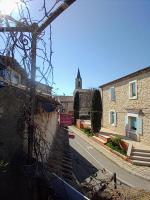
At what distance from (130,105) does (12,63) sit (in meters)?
22.3

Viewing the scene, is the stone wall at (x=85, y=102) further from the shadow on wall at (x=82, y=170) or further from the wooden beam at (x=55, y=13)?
the wooden beam at (x=55, y=13)

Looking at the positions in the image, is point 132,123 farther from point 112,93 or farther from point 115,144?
point 112,93

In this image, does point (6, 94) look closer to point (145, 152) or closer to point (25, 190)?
point (25, 190)

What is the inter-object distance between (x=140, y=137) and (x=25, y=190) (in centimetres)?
1969

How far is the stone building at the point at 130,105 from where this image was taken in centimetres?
2203

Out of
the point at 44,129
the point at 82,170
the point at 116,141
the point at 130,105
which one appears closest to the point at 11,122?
the point at 44,129

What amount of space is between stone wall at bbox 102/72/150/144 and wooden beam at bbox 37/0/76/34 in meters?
18.9

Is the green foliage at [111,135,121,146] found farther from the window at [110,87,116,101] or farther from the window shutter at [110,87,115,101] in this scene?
the window shutter at [110,87,115,101]

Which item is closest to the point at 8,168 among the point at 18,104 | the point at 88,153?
the point at 18,104

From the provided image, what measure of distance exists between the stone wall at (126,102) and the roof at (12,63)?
1873cm

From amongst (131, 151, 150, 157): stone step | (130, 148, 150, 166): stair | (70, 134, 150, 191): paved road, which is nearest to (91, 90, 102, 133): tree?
(70, 134, 150, 191): paved road

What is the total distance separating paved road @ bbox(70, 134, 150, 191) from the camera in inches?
551

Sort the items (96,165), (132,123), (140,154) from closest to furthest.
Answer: (96,165)
(140,154)
(132,123)

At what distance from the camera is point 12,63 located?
12.4 feet
